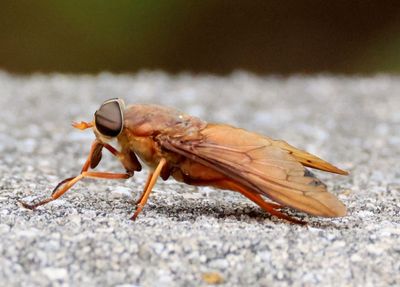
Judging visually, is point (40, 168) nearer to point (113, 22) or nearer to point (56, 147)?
point (56, 147)

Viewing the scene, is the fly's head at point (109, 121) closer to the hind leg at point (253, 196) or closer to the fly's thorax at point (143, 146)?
the fly's thorax at point (143, 146)

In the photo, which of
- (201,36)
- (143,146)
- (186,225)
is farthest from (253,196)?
(201,36)

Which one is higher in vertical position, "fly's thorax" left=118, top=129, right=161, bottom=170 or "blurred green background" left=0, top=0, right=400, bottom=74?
"fly's thorax" left=118, top=129, right=161, bottom=170

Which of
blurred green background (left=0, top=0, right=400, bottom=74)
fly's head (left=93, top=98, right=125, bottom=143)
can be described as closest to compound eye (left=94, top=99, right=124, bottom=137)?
fly's head (left=93, top=98, right=125, bottom=143)

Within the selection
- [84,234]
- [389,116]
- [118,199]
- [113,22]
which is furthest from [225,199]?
[113,22]

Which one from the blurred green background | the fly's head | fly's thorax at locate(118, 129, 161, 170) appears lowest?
the blurred green background

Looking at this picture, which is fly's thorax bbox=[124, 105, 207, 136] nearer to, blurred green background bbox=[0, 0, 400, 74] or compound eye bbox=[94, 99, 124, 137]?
compound eye bbox=[94, 99, 124, 137]

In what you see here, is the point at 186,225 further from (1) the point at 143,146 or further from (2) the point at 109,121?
(2) the point at 109,121

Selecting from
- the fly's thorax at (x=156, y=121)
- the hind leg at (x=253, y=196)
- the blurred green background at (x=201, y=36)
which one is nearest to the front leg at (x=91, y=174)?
the fly's thorax at (x=156, y=121)
